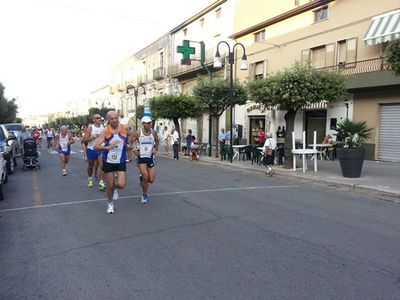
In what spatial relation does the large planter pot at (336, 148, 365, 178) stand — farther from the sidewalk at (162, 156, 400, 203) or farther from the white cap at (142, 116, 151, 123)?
the white cap at (142, 116, 151, 123)

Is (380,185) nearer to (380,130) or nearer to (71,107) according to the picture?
(380,130)


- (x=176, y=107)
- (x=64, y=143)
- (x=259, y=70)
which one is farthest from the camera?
(x=259, y=70)

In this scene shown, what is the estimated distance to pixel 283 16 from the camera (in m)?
22.7

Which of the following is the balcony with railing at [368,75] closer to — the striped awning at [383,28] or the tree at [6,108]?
the striped awning at [383,28]

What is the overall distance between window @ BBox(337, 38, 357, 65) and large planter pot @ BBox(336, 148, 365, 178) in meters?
8.67

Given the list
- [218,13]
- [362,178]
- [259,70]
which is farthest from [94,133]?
[218,13]

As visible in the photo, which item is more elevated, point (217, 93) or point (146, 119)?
point (217, 93)

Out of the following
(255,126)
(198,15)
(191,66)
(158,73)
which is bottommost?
(255,126)

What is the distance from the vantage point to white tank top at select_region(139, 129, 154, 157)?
25.8ft

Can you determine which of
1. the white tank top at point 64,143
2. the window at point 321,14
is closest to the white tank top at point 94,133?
the white tank top at point 64,143

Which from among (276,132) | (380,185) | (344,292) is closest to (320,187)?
(380,185)

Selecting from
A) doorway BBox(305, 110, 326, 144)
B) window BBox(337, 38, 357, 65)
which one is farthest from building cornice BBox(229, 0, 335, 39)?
doorway BBox(305, 110, 326, 144)

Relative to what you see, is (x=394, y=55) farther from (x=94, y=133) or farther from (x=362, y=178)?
(x=94, y=133)

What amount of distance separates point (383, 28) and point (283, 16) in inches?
296
